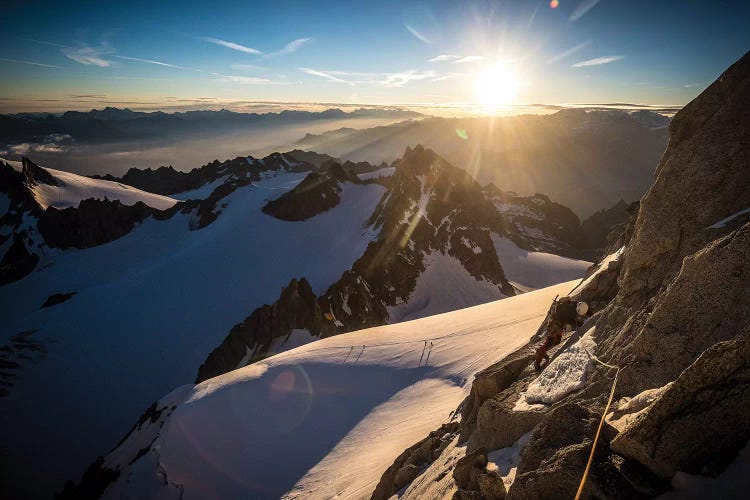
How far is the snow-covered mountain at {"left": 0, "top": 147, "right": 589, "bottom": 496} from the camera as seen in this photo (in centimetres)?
4138

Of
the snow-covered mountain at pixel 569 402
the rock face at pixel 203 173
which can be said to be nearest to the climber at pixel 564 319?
the snow-covered mountain at pixel 569 402

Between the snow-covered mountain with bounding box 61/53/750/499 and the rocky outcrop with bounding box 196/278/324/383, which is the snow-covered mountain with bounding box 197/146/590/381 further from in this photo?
the snow-covered mountain with bounding box 61/53/750/499

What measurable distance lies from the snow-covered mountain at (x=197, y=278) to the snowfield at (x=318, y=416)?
754 inches

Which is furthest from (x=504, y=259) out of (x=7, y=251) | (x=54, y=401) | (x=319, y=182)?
(x=7, y=251)

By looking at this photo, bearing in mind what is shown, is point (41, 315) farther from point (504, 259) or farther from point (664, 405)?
point (504, 259)

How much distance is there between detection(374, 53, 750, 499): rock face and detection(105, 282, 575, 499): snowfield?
303 inches

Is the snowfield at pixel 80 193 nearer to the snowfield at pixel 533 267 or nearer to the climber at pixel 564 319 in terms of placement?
the snowfield at pixel 533 267

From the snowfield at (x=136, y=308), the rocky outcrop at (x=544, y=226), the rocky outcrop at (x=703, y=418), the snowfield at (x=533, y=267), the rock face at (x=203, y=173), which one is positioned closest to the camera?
the rocky outcrop at (x=703, y=418)

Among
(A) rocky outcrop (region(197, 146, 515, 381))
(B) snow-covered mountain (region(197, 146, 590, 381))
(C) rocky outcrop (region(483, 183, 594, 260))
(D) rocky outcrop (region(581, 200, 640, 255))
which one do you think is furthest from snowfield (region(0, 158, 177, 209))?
(D) rocky outcrop (region(581, 200, 640, 255))

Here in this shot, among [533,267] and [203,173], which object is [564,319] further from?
[203,173]

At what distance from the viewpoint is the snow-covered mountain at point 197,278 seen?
136ft

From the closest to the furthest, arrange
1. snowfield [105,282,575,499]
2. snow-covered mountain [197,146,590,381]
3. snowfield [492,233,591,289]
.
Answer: snowfield [105,282,575,499] < snow-covered mountain [197,146,590,381] < snowfield [492,233,591,289]

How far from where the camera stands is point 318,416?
21.0 m

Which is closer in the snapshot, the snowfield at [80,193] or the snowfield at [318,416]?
the snowfield at [318,416]
